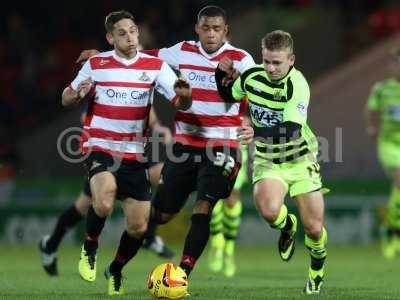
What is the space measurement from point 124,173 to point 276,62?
54.9 inches

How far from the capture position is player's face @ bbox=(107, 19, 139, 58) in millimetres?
9180

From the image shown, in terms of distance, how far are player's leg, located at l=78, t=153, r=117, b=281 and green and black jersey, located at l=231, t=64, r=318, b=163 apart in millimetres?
1140

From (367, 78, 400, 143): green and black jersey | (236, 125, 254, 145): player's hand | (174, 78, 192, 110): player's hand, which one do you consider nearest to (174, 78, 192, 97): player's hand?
(174, 78, 192, 110): player's hand

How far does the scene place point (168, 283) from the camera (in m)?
8.28

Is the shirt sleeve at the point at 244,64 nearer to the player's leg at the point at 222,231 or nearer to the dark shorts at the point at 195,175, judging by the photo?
the dark shorts at the point at 195,175

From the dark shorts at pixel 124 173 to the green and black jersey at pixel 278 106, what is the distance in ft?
3.01

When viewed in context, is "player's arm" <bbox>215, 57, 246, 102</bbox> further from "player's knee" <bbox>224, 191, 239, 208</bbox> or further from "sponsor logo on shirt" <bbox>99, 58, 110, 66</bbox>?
"player's knee" <bbox>224, 191, 239, 208</bbox>

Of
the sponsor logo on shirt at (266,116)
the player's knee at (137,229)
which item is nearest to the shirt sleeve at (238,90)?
the sponsor logo on shirt at (266,116)

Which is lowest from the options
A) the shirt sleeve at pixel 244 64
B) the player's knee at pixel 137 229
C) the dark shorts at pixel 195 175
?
the player's knee at pixel 137 229

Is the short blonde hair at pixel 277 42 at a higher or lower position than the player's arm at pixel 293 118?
higher

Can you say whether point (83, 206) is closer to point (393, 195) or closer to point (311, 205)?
point (311, 205)

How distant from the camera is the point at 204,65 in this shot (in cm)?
970

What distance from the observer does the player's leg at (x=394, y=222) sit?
46.9 feet

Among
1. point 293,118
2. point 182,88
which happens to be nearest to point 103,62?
point 182,88
